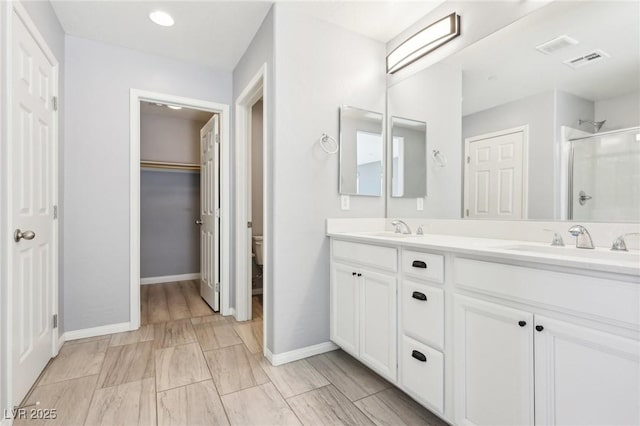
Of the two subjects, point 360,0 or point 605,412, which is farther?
point 360,0

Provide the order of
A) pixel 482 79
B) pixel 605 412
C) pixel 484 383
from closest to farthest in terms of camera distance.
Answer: pixel 605 412 → pixel 484 383 → pixel 482 79

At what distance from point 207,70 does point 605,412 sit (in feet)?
11.1

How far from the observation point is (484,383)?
3.96ft

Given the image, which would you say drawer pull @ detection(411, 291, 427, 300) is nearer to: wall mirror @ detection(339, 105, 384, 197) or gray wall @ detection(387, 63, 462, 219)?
gray wall @ detection(387, 63, 462, 219)

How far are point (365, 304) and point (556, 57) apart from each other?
1.63m

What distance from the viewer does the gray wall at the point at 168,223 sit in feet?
14.0

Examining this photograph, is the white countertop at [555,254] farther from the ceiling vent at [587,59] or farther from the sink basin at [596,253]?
the ceiling vent at [587,59]

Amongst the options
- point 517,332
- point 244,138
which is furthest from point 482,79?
point 244,138

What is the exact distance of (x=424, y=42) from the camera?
6.98 ft

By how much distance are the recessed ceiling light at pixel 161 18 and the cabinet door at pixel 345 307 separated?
2.11 m

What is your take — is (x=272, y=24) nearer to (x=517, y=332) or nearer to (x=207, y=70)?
(x=207, y=70)

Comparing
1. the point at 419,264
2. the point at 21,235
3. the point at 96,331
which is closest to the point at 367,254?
the point at 419,264

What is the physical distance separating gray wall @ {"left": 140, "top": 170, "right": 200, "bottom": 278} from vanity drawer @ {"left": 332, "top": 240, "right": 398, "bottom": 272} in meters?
3.09

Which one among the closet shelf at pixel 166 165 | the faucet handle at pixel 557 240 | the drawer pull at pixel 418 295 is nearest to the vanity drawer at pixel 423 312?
the drawer pull at pixel 418 295
